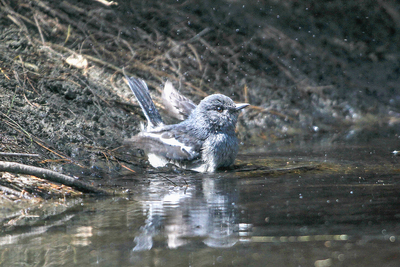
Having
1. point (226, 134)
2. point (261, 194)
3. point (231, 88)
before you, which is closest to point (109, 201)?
point (261, 194)

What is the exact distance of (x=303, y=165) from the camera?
5016mm

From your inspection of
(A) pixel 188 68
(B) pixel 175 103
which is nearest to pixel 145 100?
(B) pixel 175 103

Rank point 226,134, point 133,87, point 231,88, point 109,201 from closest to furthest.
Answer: point 109,201
point 226,134
point 133,87
point 231,88

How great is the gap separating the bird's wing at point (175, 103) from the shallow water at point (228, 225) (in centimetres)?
197

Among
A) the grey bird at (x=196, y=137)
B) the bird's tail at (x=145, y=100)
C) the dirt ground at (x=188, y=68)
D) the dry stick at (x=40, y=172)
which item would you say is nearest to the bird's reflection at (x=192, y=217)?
the dry stick at (x=40, y=172)

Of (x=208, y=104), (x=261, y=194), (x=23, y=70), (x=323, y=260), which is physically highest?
(x=23, y=70)

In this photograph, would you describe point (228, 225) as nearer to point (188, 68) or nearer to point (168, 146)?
point (168, 146)

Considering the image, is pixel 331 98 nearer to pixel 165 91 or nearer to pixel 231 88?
pixel 231 88

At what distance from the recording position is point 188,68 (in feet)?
27.4

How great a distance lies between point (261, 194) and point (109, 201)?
121 cm

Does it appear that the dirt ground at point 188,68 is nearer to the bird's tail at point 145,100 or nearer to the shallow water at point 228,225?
the bird's tail at point 145,100

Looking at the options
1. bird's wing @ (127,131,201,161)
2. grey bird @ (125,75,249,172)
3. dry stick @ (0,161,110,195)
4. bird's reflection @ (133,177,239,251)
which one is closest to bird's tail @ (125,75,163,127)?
grey bird @ (125,75,249,172)

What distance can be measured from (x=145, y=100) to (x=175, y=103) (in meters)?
0.66

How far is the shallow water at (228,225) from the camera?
243cm
